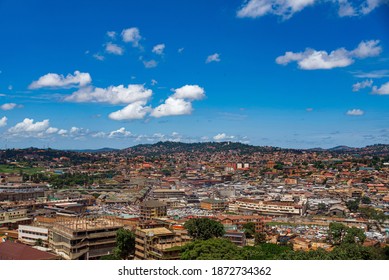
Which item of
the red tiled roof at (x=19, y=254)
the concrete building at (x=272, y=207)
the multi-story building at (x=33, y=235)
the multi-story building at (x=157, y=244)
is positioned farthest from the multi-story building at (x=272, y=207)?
the red tiled roof at (x=19, y=254)

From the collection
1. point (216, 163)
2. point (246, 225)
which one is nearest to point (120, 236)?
point (246, 225)

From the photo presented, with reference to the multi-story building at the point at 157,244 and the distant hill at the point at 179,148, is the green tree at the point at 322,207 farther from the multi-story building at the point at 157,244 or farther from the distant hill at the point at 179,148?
the distant hill at the point at 179,148

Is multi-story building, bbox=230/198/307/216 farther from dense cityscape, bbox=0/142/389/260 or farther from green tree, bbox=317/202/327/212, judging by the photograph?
green tree, bbox=317/202/327/212

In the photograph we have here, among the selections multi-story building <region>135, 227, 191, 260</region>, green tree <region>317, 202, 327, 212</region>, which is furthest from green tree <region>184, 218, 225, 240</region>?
green tree <region>317, 202, 327, 212</region>

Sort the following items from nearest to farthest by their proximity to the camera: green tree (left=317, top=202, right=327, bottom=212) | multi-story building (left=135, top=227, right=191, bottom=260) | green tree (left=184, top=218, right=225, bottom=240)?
1. multi-story building (left=135, top=227, right=191, bottom=260)
2. green tree (left=184, top=218, right=225, bottom=240)
3. green tree (left=317, top=202, right=327, bottom=212)

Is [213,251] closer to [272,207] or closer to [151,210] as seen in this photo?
[151,210]
